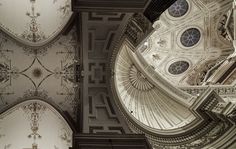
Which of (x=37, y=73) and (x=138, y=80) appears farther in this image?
(x=138, y=80)

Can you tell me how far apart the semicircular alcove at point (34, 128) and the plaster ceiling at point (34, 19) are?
119cm

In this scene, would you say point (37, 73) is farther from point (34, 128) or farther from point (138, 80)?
point (138, 80)

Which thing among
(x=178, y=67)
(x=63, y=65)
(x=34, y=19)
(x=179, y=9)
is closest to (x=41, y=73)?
(x=63, y=65)

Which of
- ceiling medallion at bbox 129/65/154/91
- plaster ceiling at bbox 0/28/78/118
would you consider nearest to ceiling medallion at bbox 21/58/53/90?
plaster ceiling at bbox 0/28/78/118

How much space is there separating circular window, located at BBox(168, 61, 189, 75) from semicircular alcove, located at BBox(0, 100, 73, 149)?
29.7 ft

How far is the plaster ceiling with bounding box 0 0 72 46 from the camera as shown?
648cm

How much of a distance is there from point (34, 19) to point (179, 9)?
A: 9582 mm

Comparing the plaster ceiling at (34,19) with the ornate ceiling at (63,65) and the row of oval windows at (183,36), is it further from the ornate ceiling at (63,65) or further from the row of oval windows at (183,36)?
the row of oval windows at (183,36)

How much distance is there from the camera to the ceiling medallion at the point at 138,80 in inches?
401

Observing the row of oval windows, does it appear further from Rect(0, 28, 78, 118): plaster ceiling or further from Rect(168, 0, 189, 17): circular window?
Rect(0, 28, 78, 118): plaster ceiling

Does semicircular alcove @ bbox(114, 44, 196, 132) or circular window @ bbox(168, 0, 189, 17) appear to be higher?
circular window @ bbox(168, 0, 189, 17)

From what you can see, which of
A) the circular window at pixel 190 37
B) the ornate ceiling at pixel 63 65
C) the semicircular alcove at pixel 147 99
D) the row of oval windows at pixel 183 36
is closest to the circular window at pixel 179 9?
the row of oval windows at pixel 183 36

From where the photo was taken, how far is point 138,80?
10.6m

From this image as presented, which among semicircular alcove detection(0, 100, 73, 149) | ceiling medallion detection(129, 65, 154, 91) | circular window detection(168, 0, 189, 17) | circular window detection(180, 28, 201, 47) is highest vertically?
circular window detection(168, 0, 189, 17)
